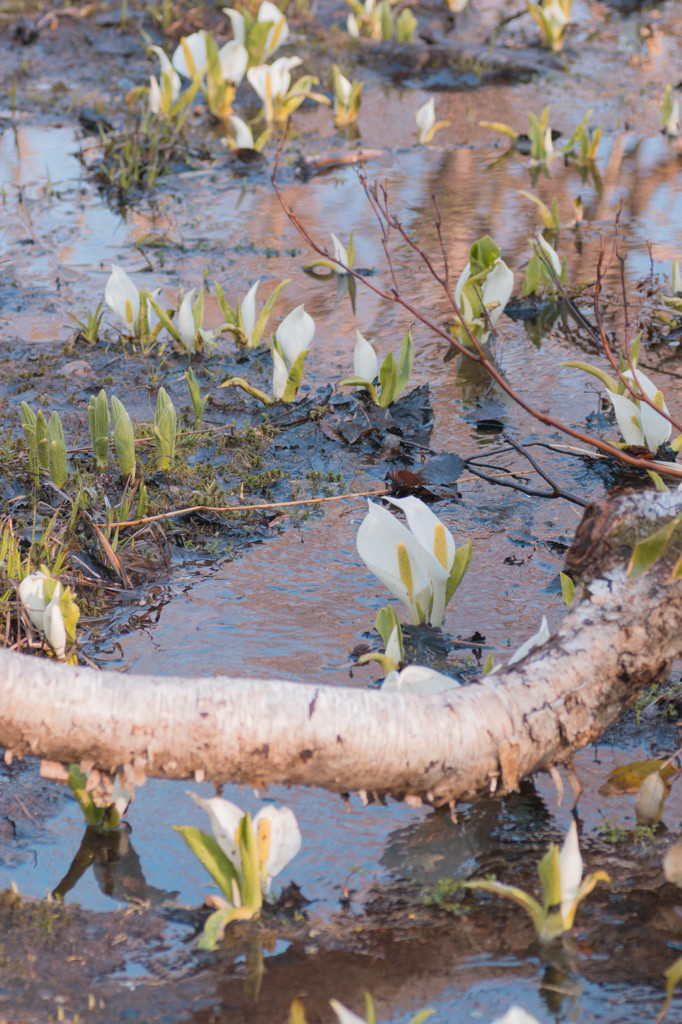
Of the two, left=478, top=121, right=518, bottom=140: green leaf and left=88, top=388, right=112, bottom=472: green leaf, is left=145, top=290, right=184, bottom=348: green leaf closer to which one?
left=88, top=388, right=112, bottom=472: green leaf

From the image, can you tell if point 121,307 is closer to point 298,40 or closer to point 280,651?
point 280,651

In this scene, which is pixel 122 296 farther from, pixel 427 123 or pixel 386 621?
pixel 427 123

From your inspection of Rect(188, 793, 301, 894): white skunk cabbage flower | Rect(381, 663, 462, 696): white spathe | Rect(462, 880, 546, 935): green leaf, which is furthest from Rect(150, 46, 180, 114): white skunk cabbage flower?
Rect(462, 880, 546, 935): green leaf

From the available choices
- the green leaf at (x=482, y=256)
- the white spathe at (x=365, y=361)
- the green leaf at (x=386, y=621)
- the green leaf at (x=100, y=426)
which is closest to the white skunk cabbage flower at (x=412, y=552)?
the green leaf at (x=386, y=621)

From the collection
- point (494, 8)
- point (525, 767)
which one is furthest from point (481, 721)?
point (494, 8)

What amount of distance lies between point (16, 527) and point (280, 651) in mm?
948

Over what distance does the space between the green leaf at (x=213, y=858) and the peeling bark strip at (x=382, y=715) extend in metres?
0.11

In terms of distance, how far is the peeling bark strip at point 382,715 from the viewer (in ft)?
5.79

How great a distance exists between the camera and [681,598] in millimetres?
2061

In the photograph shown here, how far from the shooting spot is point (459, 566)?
8.09ft

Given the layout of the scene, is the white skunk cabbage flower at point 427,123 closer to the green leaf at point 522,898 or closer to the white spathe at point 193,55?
the white spathe at point 193,55

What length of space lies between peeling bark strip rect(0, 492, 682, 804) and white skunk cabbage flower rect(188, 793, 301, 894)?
0.08 meters

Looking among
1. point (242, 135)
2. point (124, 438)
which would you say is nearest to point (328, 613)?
point (124, 438)

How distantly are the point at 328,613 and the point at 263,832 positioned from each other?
1.09 metres
